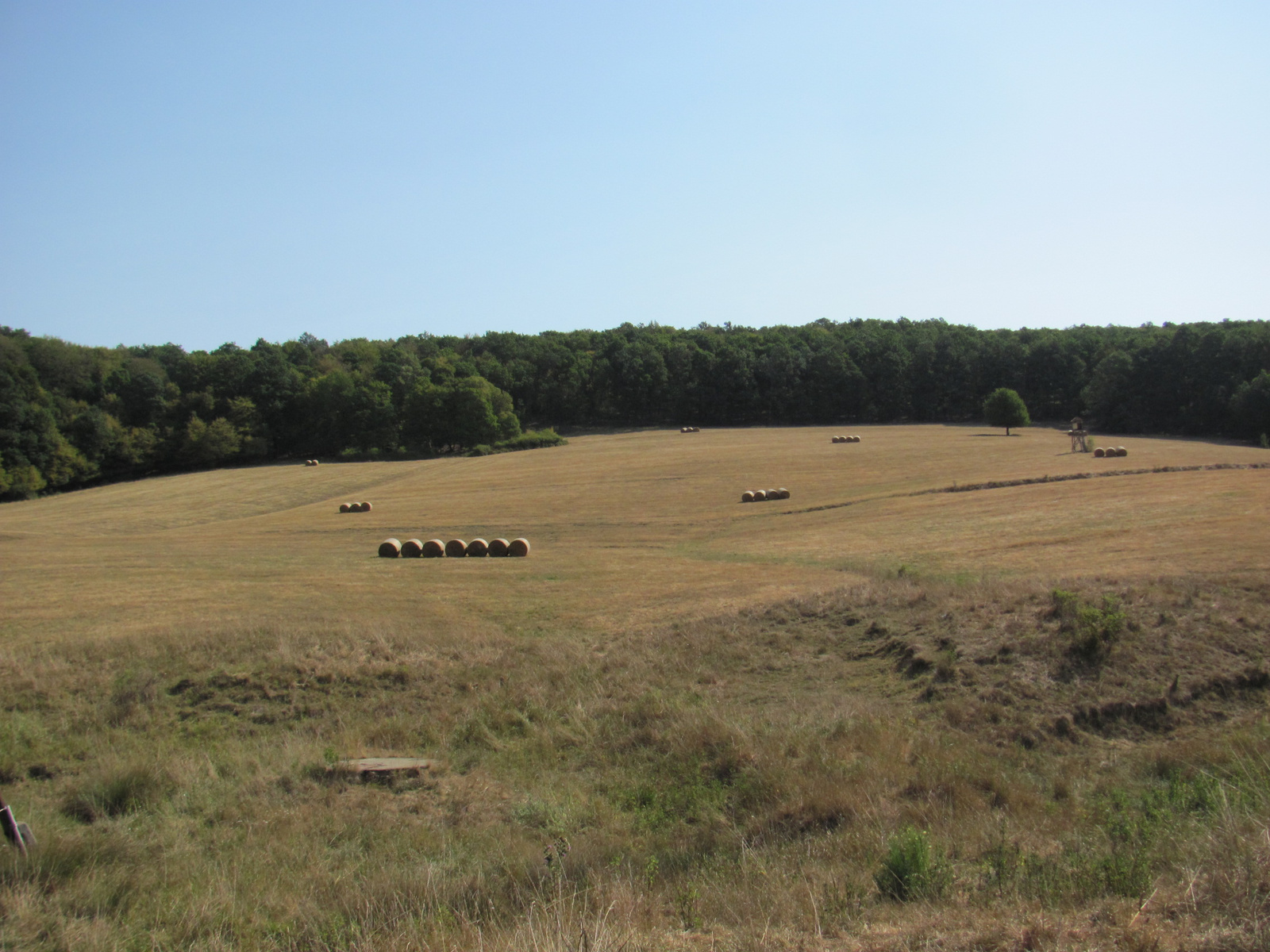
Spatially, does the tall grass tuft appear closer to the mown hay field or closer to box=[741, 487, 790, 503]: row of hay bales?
the mown hay field

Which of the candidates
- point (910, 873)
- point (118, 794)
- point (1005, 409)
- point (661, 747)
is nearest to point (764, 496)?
point (661, 747)

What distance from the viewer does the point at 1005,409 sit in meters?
92.9

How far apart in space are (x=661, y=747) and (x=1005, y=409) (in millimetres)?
90415

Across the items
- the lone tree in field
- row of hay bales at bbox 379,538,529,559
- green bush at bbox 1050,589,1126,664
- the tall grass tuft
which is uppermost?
the lone tree in field

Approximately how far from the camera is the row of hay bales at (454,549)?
1432 inches

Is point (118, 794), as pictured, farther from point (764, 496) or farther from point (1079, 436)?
point (1079, 436)

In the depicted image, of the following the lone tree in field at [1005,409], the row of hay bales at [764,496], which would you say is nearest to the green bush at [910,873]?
the row of hay bales at [764,496]

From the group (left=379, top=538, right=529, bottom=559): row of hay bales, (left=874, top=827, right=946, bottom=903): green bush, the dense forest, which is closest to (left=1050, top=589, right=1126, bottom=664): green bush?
(left=874, top=827, right=946, bottom=903): green bush

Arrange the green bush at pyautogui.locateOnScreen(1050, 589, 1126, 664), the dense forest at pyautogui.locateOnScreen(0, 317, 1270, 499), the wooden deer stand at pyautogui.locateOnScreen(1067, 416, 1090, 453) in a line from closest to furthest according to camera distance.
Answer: the green bush at pyautogui.locateOnScreen(1050, 589, 1126, 664), the wooden deer stand at pyautogui.locateOnScreen(1067, 416, 1090, 453), the dense forest at pyautogui.locateOnScreen(0, 317, 1270, 499)

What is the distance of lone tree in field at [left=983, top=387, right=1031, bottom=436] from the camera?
92812 mm

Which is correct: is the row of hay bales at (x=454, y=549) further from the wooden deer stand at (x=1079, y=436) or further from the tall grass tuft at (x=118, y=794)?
the wooden deer stand at (x=1079, y=436)

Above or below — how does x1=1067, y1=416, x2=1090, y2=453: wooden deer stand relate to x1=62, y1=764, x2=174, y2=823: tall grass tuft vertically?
above

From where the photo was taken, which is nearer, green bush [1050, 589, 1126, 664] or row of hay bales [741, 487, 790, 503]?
green bush [1050, 589, 1126, 664]

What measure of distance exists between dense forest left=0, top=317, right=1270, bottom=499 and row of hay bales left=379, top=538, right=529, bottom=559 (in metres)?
61.9
